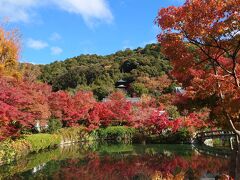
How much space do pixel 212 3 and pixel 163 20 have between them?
1246 millimetres

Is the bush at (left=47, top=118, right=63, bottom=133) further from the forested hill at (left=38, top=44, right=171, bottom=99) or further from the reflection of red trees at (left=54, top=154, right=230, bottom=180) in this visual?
the forested hill at (left=38, top=44, right=171, bottom=99)

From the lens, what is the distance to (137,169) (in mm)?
15945

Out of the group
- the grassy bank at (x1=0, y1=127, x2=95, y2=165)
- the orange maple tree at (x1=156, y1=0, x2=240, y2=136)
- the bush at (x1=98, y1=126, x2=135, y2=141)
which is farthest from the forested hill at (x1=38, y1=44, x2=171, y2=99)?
the orange maple tree at (x1=156, y1=0, x2=240, y2=136)

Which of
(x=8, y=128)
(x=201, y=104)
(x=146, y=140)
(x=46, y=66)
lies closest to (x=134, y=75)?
(x=46, y=66)

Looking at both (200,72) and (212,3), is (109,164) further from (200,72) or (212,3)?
(212,3)

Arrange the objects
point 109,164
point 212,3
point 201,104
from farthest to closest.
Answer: point 109,164 → point 201,104 → point 212,3

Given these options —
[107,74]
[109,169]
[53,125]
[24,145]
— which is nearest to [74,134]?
[53,125]

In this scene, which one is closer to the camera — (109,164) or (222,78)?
(222,78)

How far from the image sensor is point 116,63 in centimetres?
7131

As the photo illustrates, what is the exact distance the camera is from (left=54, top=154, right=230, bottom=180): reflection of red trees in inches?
555

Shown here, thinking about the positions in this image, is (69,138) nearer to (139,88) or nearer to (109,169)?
(109,169)

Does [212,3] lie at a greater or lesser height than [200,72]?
greater

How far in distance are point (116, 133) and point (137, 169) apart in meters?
19.9

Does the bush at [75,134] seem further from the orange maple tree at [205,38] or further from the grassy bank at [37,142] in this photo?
the orange maple tree at [205,38]
